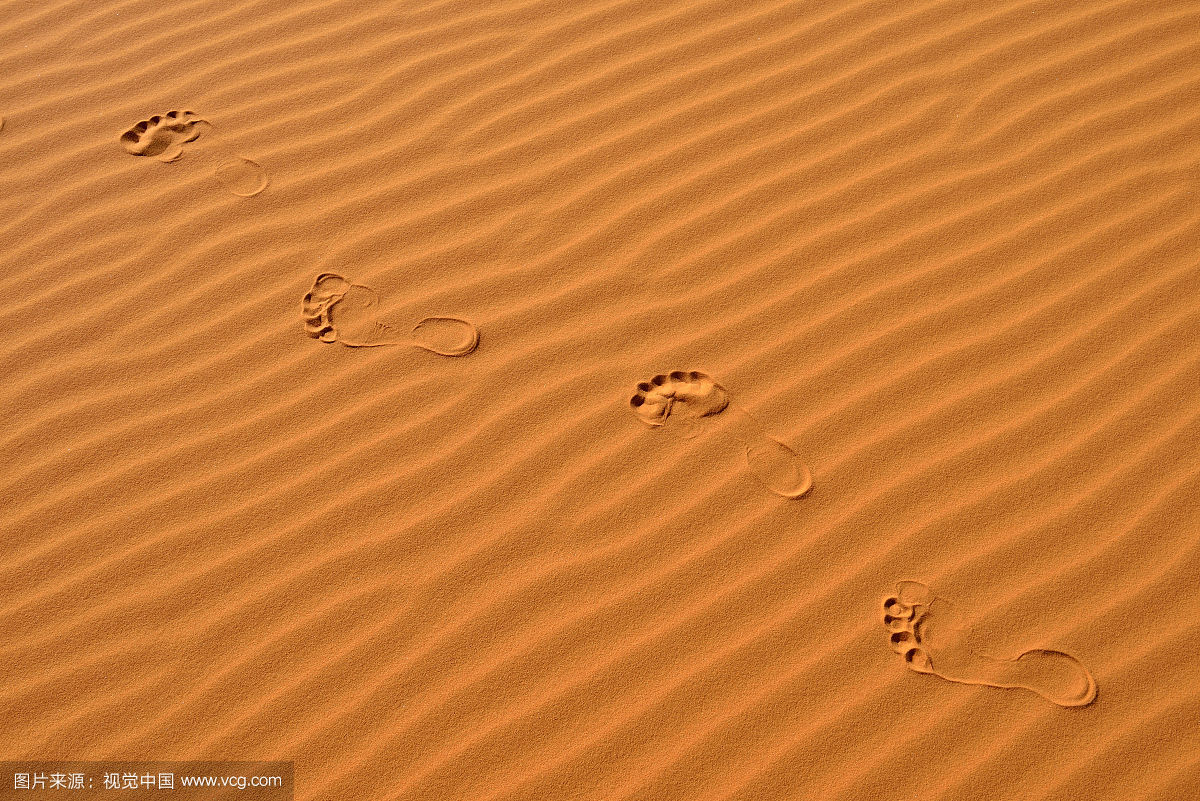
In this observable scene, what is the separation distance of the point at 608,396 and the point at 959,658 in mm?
1059

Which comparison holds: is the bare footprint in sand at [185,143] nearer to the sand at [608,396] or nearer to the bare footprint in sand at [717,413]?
the sand at [608,396]

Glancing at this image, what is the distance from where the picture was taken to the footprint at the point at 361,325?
276 cm

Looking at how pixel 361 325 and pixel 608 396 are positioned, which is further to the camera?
pixel 361 325

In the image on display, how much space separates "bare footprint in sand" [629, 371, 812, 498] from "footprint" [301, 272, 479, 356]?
1.71 ft

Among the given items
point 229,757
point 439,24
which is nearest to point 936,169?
point 439,24

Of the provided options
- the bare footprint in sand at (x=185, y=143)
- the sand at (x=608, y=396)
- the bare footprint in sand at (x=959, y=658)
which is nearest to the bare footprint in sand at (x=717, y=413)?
the sand at (x=608, y=396)

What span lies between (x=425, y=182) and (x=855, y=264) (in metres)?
1.34

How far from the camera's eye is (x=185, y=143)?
10.7 feet

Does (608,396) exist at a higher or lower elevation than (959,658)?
higher

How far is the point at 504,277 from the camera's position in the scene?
2869mm

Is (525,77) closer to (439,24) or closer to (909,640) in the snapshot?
(439,24)

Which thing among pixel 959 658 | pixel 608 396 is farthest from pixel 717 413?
pixel 959 658

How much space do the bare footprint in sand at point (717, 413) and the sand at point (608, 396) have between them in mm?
11

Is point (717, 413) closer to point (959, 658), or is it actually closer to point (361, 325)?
point (959, 658)
